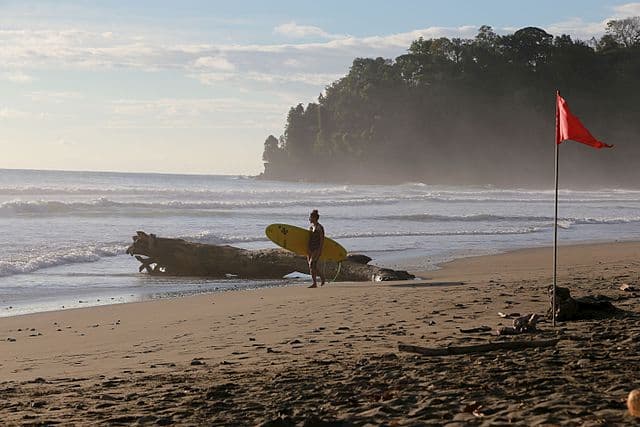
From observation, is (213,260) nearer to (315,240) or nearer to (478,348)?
(315,240)

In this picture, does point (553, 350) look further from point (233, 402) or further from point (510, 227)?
point (510, 227)

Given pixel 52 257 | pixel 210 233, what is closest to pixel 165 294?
pixel 52 257

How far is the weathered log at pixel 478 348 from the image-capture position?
19.9ft

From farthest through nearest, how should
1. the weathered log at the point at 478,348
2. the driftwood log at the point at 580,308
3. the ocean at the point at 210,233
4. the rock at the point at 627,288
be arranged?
the ocean at the point at 210,233, the rock at the point at 627,288, the driftwood log at the point at 580,308, the weathered log at the point at 478,348

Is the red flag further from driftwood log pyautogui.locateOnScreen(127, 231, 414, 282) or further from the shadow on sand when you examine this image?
driftwood log pyautogui.locateOnScreen(127, 231, 414, 282)

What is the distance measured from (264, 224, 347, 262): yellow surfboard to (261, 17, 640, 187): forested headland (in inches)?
3329

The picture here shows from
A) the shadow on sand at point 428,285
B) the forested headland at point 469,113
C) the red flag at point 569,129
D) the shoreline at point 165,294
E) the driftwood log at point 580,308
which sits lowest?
the shoreline at point 165,294

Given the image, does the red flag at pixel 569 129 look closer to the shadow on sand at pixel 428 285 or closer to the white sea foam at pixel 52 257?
the shadow on sand at pixel 428 285

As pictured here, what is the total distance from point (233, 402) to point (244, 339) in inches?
108

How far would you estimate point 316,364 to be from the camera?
6133mm

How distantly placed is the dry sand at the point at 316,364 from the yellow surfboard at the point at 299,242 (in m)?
2.99

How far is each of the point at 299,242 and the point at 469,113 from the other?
94.5m

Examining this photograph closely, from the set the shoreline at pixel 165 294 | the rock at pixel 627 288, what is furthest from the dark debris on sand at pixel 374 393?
the shoreline at pixel 165 294

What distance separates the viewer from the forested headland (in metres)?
101
